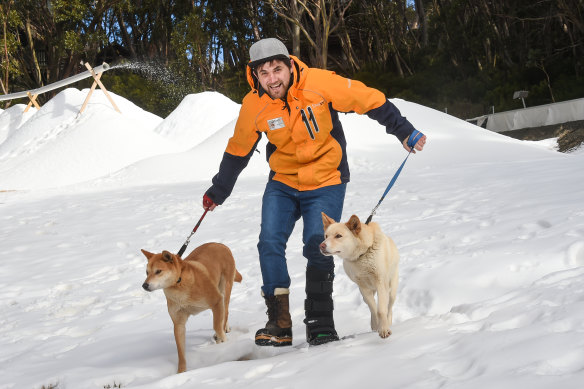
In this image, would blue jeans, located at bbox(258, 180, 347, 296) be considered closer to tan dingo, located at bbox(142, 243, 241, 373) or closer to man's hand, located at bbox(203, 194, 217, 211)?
tan dingo, located at bbox(142, 243, 241, 373)

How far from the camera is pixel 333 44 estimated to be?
136 feet

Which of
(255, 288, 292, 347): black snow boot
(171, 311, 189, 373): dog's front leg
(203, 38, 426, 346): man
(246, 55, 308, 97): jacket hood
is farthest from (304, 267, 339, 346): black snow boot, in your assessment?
(246, 55, 308, 97): jacket hood

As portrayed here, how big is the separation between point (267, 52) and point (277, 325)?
5.55ft

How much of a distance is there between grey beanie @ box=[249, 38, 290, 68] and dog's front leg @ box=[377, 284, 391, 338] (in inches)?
60.5

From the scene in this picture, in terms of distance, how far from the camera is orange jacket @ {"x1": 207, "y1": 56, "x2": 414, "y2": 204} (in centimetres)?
371

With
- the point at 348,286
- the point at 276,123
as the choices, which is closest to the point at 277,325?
the point at 276,123

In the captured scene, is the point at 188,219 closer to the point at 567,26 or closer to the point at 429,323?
the point at 429,323

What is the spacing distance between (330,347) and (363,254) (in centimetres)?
56

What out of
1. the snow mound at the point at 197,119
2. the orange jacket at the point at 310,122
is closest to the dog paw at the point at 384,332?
the orange jacket at the point at 310,122

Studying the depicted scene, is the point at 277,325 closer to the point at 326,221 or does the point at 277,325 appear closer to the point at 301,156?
the point at 326,221

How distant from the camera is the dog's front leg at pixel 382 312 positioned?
335cm

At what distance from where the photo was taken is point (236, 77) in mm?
39656

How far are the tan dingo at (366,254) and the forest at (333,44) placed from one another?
A: 23940 mm

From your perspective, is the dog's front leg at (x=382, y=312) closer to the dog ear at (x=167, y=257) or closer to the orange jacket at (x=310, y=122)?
the orange jacket at (x=310, y=122)
